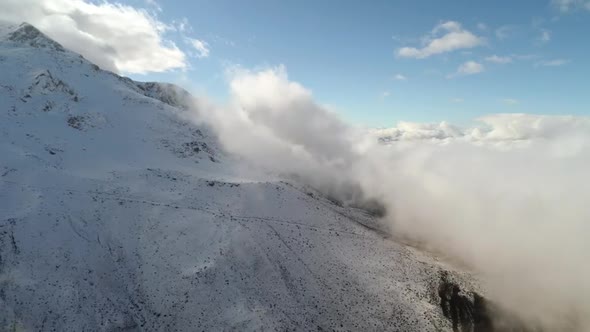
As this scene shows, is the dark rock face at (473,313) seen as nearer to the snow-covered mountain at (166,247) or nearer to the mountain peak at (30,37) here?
the snow-covered mountain at (166,247)

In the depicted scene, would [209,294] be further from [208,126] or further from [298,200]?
[208,126]

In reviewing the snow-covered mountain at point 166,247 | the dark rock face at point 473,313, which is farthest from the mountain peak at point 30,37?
the dark rock face at point 473,313

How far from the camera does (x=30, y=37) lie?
85.4 meters

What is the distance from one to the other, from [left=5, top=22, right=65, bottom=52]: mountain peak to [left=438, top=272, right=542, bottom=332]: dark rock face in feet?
335

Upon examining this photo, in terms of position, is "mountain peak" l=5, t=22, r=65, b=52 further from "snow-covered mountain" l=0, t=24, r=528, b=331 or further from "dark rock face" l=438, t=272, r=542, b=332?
"dark rock face" l=438, t=272, r=542, b=332

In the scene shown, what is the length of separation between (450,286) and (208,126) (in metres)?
70.4

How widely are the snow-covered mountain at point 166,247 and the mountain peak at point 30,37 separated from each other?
17.9 m

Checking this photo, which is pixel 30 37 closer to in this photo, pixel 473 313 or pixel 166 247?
pixel 166 247

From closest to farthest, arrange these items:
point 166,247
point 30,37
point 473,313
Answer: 1. point 166,247
2. point 473,313
3. point 30,37

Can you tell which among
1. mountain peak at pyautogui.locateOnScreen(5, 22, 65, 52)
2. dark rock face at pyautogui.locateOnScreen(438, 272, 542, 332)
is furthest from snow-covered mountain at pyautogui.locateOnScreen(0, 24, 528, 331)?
mountain peak at pyautogui.locateOnScreen(5, 22, 65, 52)

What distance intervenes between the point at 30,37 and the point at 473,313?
374 ft

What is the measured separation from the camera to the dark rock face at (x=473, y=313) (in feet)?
144

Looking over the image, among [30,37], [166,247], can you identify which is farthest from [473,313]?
[30,37]

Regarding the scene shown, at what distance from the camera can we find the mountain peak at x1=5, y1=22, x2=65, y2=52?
8338cm
